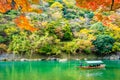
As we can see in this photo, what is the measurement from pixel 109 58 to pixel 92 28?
5.82 meters

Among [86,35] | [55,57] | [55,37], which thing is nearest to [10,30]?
[55,37]

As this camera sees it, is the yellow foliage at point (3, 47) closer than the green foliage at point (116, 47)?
Yes

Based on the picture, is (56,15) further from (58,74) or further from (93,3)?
(93,3)

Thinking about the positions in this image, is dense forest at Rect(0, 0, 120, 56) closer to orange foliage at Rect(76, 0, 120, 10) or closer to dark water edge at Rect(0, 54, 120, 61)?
dark water edge at Rect(0, 54, 120, 61)

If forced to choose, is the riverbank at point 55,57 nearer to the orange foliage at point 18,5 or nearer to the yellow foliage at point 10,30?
the yellow foliage at point 10,30

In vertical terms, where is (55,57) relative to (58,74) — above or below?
A: below

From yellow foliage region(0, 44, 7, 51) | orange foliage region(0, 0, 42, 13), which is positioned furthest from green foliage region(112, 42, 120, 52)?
orange foliage region(0, 0, 42, 13)

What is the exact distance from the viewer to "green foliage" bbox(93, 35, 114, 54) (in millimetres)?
37919

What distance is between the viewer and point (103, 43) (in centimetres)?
3844

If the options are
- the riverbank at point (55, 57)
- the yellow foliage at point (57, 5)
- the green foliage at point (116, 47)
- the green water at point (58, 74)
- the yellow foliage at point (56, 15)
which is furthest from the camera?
the yellow foliage at point (57, 5)

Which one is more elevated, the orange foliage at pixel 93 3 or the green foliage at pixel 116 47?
the orange foliage at pixel 93 3

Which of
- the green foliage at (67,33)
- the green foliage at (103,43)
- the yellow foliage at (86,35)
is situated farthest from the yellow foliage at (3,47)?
the green foliage at (103,43)

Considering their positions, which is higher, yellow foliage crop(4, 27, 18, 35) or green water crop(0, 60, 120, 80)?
yellow foliage crop(4, 27, 18, 35)

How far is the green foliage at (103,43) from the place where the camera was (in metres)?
37.9
